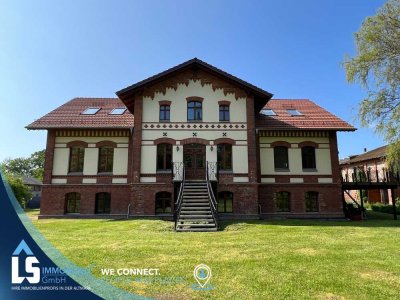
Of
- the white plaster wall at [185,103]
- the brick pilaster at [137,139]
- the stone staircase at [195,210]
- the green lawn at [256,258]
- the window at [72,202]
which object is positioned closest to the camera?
the green lawn at [256,258]

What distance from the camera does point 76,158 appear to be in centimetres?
1895

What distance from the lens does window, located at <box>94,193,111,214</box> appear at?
61.1 feet

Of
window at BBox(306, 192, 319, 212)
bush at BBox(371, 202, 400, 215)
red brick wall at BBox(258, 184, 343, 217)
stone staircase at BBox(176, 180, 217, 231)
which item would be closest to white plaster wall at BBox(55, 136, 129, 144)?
stone staircase at BBox(176, 180, 217, 231)

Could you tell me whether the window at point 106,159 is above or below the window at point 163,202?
above

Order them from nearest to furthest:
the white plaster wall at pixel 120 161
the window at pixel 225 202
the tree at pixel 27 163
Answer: the window at pixel 225 202
the white plaster wall at pixel 120 161
the tree at pixel 27 163

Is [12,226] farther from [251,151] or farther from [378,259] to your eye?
[251,151]

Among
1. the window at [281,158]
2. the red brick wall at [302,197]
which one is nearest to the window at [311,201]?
the red brick wall at [302,197]

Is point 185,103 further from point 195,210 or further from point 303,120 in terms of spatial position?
point 303,120

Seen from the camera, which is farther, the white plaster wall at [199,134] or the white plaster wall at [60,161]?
the white plaster wall at [60,161]

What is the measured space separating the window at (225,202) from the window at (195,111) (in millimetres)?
4871

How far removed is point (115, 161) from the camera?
18.8 meters

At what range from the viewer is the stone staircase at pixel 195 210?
42.6ft

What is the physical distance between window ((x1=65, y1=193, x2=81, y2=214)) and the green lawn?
653 cm

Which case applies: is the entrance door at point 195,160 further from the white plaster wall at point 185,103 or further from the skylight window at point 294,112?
the skylight window at point 294,112
